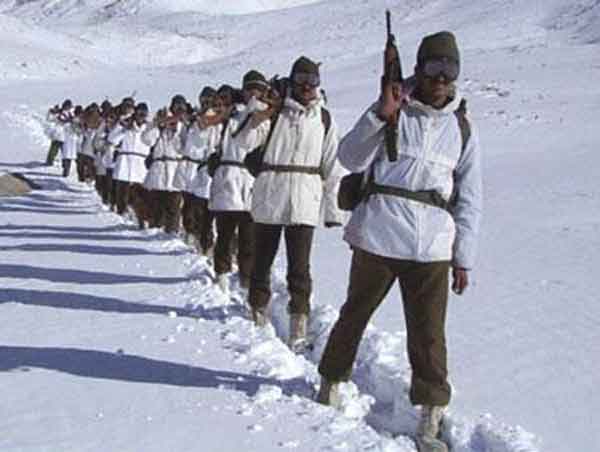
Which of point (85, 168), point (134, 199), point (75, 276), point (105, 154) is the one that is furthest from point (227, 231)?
point (85, 168)

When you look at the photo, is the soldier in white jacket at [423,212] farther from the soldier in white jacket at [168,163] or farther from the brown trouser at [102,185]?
the brown trouser at [102,185]

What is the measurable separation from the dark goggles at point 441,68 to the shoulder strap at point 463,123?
194 millimetres


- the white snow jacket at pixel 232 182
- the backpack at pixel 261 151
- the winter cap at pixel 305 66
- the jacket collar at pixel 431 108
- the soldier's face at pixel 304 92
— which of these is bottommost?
the white snow jacket at pixel 232 182

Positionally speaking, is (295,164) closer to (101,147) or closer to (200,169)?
(200,169)

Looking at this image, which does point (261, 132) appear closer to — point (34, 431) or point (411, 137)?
point (411, 137)

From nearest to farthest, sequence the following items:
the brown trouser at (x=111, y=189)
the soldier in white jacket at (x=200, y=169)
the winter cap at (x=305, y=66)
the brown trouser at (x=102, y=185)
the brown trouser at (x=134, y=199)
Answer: the winter cap at (x=305, y=66)
the soldier in white jacket at (x=200, y=169)
the brown trouser at (x=134, y=199)
the brown trouser at (x=111, y=189)
the brown trouser at (x=102, y=185)

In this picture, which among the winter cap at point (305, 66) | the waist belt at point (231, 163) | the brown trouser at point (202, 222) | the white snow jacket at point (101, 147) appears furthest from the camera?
the white snow jacket at point (101, 147)

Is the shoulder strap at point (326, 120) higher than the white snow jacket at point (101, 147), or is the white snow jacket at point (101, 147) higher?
the shoulder strap at point (326, 120)

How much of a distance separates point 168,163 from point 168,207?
0.61 meters

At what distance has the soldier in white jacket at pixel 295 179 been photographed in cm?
603

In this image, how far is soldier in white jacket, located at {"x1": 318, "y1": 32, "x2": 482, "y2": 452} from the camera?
174 inches

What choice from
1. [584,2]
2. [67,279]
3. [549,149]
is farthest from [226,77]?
[67,279]

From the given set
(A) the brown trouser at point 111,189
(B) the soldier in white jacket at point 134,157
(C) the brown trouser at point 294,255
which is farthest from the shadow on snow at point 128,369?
(A) the brown trouser at point 111,189

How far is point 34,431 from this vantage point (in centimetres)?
443
